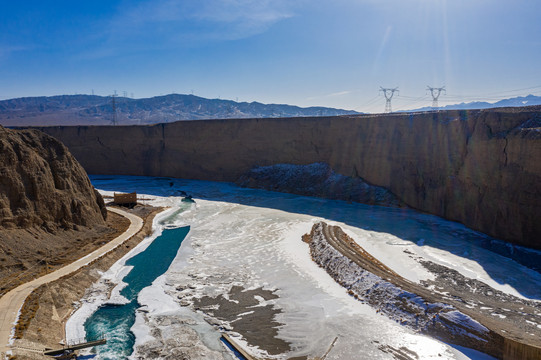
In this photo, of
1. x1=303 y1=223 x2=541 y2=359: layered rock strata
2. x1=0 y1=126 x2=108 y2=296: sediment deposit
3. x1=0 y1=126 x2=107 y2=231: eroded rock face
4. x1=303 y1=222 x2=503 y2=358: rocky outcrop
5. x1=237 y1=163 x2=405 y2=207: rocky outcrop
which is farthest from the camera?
x1=237 y1=163 x2=405 y2=207: rocky outcrop

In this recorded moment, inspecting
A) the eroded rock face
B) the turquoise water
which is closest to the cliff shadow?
the turquoise water

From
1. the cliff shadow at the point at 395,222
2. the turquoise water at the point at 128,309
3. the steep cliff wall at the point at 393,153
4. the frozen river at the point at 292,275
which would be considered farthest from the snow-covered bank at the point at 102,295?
the steep cliff wall at the point at 393,153

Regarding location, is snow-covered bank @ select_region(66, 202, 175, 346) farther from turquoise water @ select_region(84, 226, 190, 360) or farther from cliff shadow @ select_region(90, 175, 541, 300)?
cliff shadow @ select_region(90, 175, 541, 300)

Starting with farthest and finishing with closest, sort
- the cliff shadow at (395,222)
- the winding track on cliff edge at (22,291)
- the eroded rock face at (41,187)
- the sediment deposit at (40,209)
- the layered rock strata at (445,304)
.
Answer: the eroded rock face at (41,187), the cliff shadow at (395,222), the sediment deposit at (40,209), the layered rock strata at (445,304), the winding track on cliff edge at (22,291)

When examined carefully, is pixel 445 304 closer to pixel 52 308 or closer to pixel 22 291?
pixel 52 308

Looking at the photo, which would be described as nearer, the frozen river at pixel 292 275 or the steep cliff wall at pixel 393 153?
the frozen river at pixel 292 275

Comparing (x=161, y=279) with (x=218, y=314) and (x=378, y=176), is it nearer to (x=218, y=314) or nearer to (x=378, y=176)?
(x=218, y=314)

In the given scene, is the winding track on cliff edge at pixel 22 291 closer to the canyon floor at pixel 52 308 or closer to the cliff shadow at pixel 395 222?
the canyon floor at pixel 52 308
